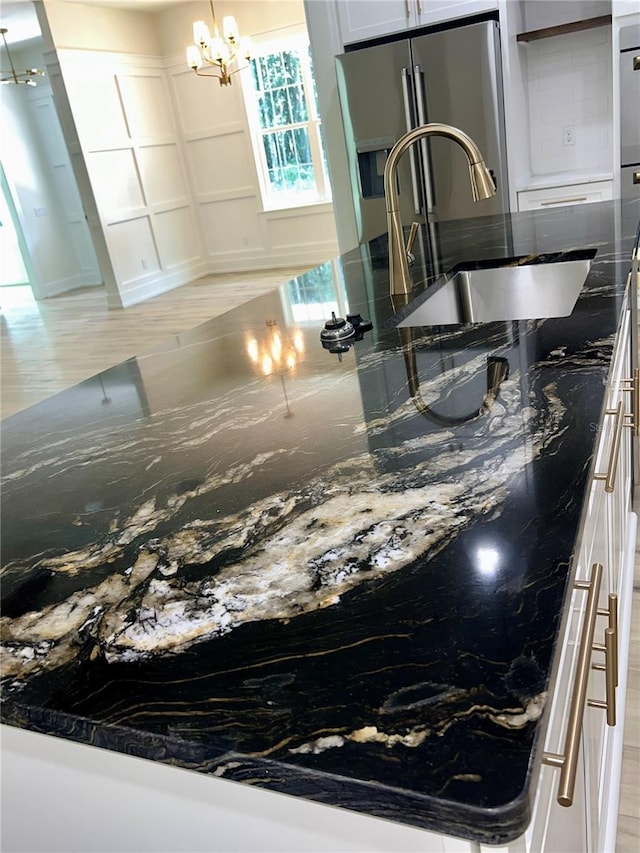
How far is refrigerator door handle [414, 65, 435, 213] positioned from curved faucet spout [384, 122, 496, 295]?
8.44ft

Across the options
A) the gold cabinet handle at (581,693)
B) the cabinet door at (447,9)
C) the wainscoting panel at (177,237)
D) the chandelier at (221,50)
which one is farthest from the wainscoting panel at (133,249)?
the gold cabinet handle at (581,693)

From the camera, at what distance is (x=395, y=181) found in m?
1.78

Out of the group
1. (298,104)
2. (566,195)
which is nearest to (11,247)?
(298,104)

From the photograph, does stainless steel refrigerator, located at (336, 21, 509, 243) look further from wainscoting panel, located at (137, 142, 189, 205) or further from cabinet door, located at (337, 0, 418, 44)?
wainscoting panel, located at (137, 142, 189, 205)

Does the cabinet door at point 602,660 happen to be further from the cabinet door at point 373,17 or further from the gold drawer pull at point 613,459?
the cabinet door at point 373,17

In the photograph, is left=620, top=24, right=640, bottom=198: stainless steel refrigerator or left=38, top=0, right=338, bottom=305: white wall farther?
left=38, top=0, right=338, bottom=305: white wall

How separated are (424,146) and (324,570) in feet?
13.1

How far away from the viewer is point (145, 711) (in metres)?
0.53

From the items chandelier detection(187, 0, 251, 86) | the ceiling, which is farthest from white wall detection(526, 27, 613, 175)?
the ceiling

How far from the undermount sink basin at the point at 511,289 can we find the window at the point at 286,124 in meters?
6.11

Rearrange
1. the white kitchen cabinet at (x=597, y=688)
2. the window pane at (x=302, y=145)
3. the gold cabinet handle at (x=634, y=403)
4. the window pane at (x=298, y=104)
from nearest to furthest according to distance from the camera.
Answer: the white kitchen cabinet at (x=597, y=688), the gold cabinet handle at (x=634, y=403), the window pane at (x=298, y=104), the window pane at (x=302, y=145)

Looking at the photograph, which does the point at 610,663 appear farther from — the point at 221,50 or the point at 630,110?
the point at 221,50

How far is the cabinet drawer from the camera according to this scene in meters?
4.05

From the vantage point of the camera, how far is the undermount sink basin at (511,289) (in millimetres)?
1943
